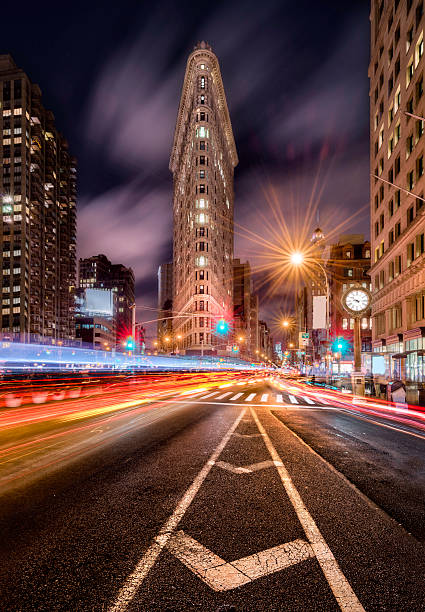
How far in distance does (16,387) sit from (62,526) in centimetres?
2028

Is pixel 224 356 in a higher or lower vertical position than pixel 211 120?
lower

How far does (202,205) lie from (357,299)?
75004mm

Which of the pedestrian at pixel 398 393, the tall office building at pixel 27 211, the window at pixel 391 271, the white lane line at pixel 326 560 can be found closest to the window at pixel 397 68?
the window at pixel 391 271

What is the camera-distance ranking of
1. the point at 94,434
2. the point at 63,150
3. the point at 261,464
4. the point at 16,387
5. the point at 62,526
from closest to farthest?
1. the point at 62,526
2. the point at 261,464
3. the point at 94,434
4. the point at 16,387
5. the point at 63,150

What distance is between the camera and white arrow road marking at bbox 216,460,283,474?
21.1 ft

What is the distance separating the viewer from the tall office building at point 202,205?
3684 inches

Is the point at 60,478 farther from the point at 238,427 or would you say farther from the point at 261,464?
the point at 238,427

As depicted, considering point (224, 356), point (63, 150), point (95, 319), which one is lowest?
point (224, 356)

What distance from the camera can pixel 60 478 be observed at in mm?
5824

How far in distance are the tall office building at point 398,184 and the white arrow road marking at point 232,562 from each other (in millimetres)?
26836

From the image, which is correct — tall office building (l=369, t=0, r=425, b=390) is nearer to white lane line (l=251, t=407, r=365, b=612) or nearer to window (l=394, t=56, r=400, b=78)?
window (l=394, t=56, r=400, b=78)

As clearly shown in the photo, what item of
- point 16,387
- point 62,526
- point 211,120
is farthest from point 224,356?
point 62,526

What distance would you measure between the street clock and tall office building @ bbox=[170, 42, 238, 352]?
178 feet

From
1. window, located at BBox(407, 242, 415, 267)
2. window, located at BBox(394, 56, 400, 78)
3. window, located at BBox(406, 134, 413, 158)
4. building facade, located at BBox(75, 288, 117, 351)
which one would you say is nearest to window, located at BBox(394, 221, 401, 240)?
window, located at BBox(407, 242, 415, 267)
